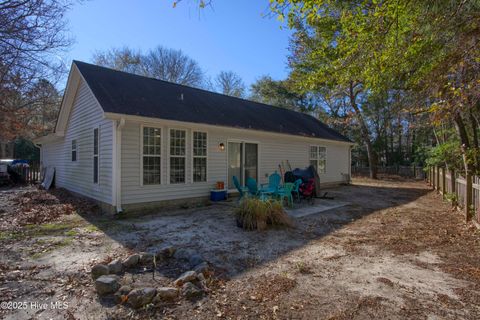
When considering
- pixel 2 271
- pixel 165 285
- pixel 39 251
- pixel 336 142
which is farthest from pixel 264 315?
pixel 336 142

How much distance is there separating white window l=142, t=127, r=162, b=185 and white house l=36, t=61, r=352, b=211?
0.09 ft

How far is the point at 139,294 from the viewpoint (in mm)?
2748

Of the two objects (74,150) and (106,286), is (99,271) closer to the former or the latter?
(106,286)

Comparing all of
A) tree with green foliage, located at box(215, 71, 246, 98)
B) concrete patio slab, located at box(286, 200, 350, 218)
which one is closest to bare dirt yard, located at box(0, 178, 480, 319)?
concrete patio slab, located at box(286, 200, 350, 218)

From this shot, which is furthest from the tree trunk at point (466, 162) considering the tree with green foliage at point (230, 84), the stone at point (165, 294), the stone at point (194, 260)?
the tree with green foliage at point (230, 84)

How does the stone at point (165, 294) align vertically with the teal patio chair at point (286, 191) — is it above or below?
below

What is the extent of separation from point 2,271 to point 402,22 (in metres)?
7.56

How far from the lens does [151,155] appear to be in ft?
24.8

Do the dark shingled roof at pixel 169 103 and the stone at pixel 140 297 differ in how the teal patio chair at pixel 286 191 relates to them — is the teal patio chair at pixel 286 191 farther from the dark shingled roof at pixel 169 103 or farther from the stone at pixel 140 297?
the stone at pixel 140 297

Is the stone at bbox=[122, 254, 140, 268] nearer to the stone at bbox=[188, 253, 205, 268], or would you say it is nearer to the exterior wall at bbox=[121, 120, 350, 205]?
the stone at bbox=[188, 253, 205, 268]

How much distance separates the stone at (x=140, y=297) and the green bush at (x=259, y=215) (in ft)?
10.0

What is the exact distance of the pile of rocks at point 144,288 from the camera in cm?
276

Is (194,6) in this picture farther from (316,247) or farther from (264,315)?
(316,247)

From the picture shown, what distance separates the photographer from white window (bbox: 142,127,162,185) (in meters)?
7.46
